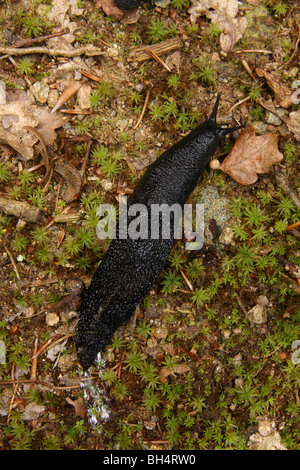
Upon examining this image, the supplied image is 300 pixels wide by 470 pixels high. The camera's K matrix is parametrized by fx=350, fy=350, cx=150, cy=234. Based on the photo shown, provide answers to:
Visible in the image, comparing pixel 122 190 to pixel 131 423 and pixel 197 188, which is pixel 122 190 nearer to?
pixel 197 188

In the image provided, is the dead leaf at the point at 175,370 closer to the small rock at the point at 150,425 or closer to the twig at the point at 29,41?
the small rock at the point at 150,425

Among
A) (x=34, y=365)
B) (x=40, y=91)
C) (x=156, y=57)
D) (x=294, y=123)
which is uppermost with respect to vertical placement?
(x=156, y=57)

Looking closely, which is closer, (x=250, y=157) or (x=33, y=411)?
(x=33, y=411)

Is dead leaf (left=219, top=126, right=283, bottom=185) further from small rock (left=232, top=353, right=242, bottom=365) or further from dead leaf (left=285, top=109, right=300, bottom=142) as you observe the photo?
small rock (left=232, top=353, right=242, bottom=365)

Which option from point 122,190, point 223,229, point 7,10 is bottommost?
point 223,229

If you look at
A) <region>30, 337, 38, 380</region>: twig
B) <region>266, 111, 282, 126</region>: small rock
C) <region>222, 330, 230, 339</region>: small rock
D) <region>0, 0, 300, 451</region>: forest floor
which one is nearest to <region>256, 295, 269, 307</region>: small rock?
<region>0, 0, 300, 451</region>: forest floor

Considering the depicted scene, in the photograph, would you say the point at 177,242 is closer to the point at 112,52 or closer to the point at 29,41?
the point at 112,52

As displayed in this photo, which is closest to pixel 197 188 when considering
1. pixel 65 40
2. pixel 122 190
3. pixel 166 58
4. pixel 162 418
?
pixel 122 190

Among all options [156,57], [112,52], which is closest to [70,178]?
[112,52]
